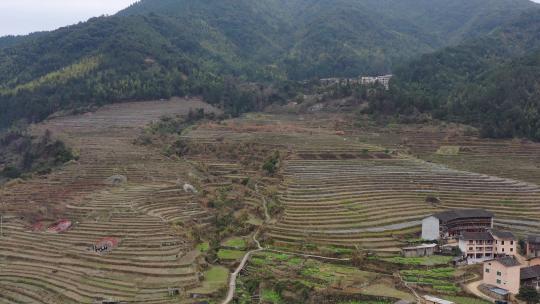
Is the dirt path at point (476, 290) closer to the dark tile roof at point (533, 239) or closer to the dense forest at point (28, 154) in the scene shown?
the dark tile roof at point (533, 239)

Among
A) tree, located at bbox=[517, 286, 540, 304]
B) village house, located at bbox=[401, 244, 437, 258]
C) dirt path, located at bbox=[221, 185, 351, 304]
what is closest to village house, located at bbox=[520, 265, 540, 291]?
tree, located at bbox=[517, 286, 540, 304]

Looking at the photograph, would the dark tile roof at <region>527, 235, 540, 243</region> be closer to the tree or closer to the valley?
the valley

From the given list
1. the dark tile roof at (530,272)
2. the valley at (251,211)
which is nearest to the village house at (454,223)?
the valley at (251,211)

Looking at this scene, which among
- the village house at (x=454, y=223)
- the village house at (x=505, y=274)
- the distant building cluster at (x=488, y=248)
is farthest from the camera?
the village house at (x=454, y=223)

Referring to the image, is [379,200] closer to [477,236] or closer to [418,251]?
[418,251]

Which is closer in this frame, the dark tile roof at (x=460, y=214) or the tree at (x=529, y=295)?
the tree at (x=529, y=295)

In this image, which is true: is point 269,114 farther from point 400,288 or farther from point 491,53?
point 400,288

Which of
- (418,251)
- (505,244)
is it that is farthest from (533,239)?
(418,251)
